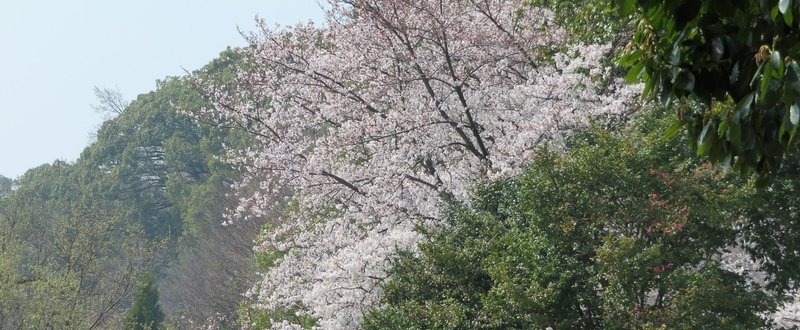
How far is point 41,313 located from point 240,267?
37.2 ft

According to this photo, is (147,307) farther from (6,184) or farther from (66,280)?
(6,184)

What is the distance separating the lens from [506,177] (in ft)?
42.6

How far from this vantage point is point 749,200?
35.4ft

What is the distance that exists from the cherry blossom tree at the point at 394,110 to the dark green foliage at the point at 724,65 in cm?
856

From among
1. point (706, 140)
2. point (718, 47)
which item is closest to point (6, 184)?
point (706, 140)

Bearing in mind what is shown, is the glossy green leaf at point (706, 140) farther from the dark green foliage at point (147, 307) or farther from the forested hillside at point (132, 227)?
the dark green foliage at point (147, 307)

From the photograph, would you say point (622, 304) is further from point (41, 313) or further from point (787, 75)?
point (41, 313)

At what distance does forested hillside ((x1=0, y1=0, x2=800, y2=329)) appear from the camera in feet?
33.5

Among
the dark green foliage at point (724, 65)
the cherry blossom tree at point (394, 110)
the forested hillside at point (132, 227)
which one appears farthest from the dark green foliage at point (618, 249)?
the forested hillside at point (132, 227)

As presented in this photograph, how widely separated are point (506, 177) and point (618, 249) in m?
3.13

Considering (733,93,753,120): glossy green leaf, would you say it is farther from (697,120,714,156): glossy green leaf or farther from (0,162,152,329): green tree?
(0,162,152,329): green tree

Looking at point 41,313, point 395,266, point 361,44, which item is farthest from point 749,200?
point 41,313

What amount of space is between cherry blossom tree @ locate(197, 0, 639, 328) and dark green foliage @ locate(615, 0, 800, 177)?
8.56m

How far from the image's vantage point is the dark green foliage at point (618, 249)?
399 inches
